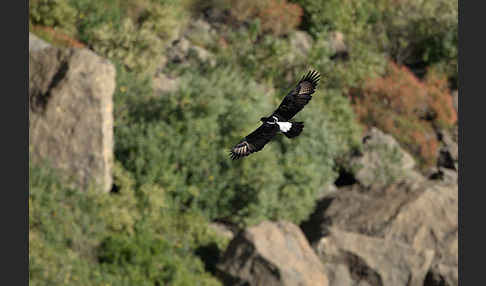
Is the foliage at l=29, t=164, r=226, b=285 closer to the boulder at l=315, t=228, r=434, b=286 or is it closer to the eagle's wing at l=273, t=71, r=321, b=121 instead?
the boulder at l=315, t=228, r=434, b=286

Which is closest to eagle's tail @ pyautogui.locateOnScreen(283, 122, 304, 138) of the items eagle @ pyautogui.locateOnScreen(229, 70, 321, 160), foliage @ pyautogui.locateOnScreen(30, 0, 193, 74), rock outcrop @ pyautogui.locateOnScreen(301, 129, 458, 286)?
eagle @ pyautogui.locateOnScreen(229, 70, 321, 160)

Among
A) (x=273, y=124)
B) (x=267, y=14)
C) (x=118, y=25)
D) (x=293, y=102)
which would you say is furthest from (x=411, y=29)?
(x=273, y=124)

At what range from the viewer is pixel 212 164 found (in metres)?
12.3

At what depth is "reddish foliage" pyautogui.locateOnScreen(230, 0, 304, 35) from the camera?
1998cm

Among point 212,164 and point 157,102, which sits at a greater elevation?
point 157,102

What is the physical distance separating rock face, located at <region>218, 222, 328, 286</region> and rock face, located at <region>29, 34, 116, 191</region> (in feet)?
7.66

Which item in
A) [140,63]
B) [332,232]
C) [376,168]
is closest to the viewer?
[332,232]

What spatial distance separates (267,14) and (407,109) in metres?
4.67

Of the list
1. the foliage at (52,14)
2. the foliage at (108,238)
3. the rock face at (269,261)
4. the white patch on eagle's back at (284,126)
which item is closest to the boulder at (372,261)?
the rock face at (269,261)

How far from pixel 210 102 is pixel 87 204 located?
8.96ft

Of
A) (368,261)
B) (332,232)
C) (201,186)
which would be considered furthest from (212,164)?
(368,261)

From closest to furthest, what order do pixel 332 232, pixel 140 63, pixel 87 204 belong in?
pixel 87 204 → pixel 332 232 → pixel 140 63

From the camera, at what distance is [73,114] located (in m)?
11.0

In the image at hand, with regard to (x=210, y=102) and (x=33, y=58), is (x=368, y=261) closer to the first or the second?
(x=210, y=102)
